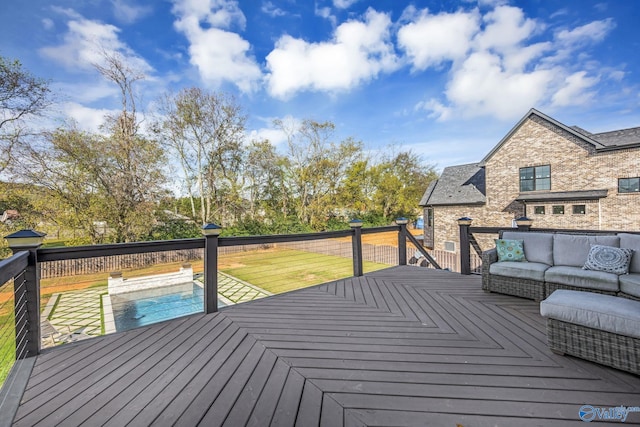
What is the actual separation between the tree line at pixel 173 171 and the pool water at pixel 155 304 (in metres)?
3.53

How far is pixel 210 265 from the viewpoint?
287 cm

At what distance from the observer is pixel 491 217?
1286 cm

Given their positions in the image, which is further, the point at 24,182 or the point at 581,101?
the point at 581,101

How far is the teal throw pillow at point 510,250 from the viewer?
3461 millimetres

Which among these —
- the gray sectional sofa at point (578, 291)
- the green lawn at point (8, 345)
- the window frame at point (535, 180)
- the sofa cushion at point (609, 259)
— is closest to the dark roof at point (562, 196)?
the window frame at point (535, 180)

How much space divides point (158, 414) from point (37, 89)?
1128 centimetres

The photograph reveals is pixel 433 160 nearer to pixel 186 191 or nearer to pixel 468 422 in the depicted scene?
pixel 186 191

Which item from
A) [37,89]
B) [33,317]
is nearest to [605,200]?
[33,317]

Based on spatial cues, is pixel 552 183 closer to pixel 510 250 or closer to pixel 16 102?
pixel 510 250

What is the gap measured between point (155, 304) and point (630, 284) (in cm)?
883

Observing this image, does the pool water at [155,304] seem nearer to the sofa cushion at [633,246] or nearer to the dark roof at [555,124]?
the sofa cushion at [633,246]

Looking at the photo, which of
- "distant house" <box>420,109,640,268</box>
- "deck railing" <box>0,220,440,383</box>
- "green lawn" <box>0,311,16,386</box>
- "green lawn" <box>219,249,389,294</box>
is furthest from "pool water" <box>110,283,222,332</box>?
"distant house" <box>420,109,640,268</box>

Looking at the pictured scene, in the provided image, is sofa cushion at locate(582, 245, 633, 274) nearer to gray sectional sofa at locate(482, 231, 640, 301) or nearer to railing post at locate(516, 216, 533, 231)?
gray sectional sofa at locate(482, 231, 640, 301)

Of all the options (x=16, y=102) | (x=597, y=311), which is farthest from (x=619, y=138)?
(x=16, y=102)
